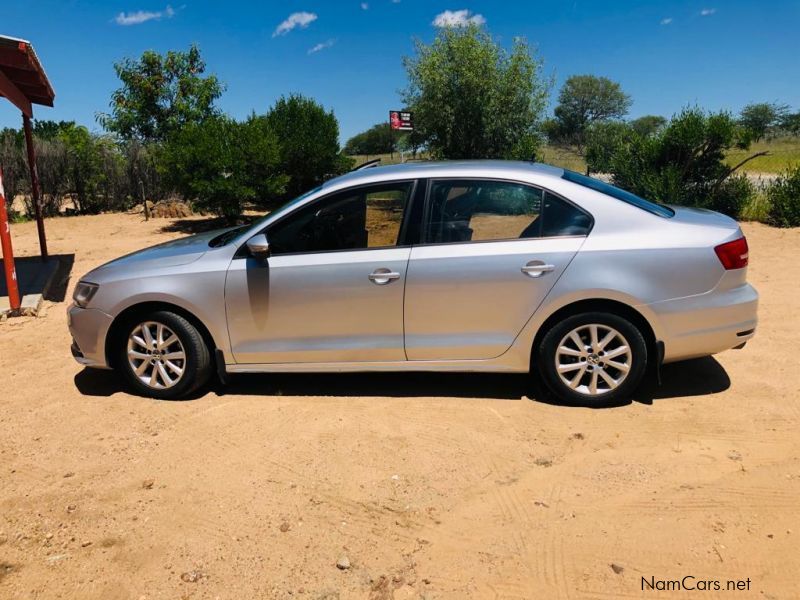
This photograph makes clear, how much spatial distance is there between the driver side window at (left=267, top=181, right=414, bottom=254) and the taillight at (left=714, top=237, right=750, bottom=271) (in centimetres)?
213

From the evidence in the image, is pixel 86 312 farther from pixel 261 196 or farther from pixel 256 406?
pixel 261 196

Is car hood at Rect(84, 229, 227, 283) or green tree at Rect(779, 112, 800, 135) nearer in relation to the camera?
car hood at Rect(84, 229, 227, 283)

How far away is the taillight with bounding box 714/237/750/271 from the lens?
13.5 feet

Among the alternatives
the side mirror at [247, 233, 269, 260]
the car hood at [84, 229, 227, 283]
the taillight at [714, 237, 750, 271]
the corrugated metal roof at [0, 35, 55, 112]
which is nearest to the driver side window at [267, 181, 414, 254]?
the side mirror at [247, 233, 269, 260]

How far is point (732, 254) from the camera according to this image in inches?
162

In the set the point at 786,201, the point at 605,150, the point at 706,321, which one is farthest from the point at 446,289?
the point at 605,150

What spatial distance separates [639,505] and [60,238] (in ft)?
51.3

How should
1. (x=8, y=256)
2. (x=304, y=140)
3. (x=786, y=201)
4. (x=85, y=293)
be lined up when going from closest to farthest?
(x=85, y=293) < (x=8, y=256) < (x=786, y=201) < (x=304, y=140)

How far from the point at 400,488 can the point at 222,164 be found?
41.2ft

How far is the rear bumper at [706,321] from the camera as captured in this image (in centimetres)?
412

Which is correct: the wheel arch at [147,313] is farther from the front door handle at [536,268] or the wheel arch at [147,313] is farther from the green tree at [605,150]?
the green tree at [605,150]

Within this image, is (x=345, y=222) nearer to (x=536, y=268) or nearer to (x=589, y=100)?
(x=536, y=268)

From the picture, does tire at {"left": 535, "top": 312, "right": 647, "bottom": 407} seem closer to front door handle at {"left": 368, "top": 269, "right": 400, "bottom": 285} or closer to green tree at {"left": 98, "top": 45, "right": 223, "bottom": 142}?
front door handle at {"left": 368, "top": 269, "right": 400, "bottom": 285}

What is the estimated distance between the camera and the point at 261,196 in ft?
52.5
